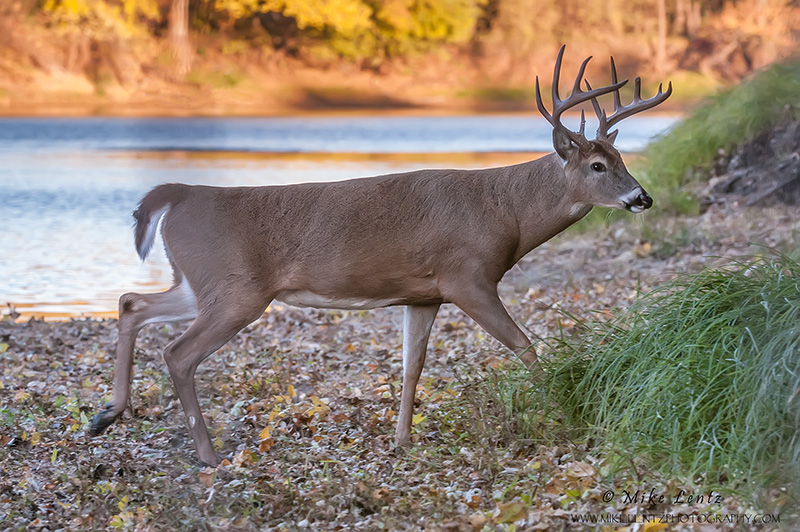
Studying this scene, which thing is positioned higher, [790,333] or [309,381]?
[790,333]

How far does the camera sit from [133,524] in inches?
174

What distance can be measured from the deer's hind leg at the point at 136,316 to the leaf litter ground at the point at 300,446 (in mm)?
266

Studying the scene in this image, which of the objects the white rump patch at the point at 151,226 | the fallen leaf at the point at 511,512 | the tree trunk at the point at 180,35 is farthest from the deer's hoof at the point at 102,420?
the tree trunk at the point at 180,35

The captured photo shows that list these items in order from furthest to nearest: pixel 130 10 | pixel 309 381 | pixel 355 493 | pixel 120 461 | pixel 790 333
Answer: pixel 130 10 < pixel 309 381 < pixel 120 461 < pixel 355 493 < pixel 790 333

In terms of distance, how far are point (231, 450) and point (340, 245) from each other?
1.12m

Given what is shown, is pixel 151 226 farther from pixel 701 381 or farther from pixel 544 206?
pixel 701 381

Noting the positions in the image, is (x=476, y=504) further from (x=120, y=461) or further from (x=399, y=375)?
(x=399, y=375)

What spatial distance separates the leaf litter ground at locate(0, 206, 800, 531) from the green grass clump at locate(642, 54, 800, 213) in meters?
3.38

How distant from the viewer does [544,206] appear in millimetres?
5457

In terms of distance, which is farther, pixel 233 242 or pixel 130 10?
pixel 130 10

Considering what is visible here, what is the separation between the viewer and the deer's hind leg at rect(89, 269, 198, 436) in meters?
5.39

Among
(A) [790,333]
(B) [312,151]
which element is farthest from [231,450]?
(B) [312,151]

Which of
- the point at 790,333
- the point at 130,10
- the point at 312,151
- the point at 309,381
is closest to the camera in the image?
the point at 790,333

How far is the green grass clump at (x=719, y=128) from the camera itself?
36.2ft
